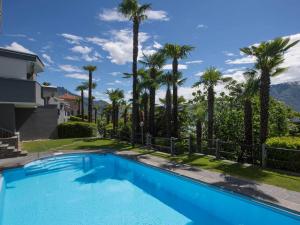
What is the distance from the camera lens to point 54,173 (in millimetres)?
14461

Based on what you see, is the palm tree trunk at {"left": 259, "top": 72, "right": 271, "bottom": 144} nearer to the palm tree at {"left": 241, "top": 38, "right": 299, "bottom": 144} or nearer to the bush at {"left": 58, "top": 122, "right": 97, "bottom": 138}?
the palm tree at {"left": 241, "top": 38, "right": 299, "bottom": 144}

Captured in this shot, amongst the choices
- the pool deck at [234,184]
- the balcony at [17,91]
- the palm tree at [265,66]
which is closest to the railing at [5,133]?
the balcony at [17,91]

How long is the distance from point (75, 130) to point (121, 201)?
922 inches

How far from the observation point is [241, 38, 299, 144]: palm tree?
13263 millimetres

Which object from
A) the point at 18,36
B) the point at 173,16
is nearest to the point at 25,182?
the point at 173,16

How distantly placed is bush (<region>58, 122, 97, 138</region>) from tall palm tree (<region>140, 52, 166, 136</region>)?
468 inches

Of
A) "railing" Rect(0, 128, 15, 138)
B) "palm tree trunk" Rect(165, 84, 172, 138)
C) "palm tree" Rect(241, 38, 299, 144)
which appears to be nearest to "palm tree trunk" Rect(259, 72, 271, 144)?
"palm tree" Rect(241, 38, 299, 144)

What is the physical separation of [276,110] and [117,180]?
608 inches

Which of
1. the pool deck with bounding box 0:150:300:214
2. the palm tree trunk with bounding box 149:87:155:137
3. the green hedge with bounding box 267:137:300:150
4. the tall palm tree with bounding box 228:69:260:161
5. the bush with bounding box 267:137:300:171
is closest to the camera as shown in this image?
the pool deck with bounding box 0:150:300:214

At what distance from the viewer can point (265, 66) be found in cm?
1364

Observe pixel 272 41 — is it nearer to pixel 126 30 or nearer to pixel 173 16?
pixel 173 16

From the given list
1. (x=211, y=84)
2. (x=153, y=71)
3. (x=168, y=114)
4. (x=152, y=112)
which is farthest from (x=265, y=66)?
(x=153, y=71)

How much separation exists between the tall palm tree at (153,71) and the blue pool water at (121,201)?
9.33 metres

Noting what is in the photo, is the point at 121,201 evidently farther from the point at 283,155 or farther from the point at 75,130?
the point at 75,130
